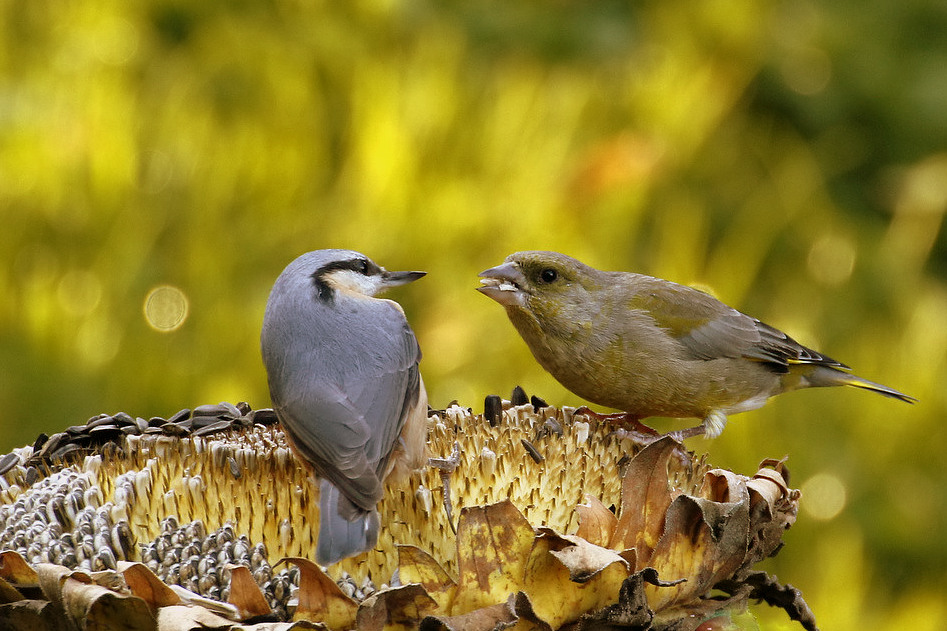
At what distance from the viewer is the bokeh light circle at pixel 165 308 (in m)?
3.85

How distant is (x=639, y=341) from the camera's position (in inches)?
103

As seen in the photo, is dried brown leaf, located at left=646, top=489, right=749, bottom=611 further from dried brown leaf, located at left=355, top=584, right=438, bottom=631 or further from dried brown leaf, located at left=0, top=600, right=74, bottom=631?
dried brown leaf, located at left=0, top=600, right=74, bottom=631

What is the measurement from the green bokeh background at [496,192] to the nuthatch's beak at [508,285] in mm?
1286

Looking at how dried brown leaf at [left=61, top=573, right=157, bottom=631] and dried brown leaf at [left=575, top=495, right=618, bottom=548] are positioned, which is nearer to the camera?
dried brown leaf at [left=61, top=573, right=157, bottom=631]

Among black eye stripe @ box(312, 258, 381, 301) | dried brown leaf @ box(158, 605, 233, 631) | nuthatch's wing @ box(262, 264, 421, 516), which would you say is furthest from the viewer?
black eye stripe @ box(312, 258, 381, 301)

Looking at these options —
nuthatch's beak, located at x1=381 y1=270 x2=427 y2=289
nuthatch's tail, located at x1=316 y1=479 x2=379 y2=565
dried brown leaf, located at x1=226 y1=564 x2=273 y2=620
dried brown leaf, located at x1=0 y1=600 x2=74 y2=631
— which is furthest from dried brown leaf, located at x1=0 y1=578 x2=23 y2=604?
nuthatch's beak, located at x1=381 y1=270 x2=427 y2=289

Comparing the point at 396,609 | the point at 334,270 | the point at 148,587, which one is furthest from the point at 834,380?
the point at 148,587

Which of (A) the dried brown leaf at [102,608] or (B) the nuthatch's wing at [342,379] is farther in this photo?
(B) the nuthatch's wing at [342,379]

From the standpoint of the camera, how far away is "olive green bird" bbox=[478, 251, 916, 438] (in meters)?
2.56

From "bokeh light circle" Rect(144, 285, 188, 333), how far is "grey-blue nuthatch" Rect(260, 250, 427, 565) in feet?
5.45

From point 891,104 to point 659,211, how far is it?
5.27 ft

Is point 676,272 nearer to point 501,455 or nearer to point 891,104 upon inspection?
point 891,104

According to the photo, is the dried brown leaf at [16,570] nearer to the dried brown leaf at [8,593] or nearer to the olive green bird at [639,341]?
the dried brown leaf at [8,593]

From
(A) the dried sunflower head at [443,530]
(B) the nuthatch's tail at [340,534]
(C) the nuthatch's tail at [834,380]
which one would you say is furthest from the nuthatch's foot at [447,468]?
(C) the nuthatch's tail at [834,380]
